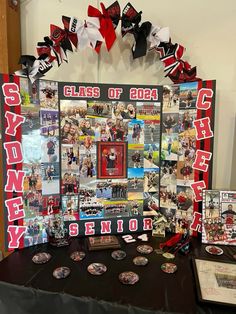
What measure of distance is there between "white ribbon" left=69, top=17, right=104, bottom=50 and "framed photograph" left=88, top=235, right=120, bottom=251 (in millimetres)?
911

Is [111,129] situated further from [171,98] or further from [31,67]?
[31,67]

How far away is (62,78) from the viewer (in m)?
1.33

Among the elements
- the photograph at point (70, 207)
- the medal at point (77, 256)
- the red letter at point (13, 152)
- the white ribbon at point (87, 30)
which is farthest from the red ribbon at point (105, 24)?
the medal at point (77, 256)

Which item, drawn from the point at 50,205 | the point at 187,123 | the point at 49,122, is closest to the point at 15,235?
the point at 50,205

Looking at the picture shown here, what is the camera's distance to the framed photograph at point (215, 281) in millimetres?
761

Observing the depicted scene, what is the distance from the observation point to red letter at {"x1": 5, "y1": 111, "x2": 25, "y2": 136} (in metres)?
1.00

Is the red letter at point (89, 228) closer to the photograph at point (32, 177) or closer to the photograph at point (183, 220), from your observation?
the photograph at point (32, 177)

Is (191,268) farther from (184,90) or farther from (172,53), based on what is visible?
(172,53)

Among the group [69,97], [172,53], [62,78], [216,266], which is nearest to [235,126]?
[172,53]

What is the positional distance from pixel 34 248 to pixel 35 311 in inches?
11.6

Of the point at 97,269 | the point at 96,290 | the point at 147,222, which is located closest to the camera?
the point at 96,290

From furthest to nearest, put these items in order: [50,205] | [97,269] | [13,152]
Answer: [50,205]
[13,152]
[97,269]

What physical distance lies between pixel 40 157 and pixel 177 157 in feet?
2.14

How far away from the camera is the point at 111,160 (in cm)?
117
